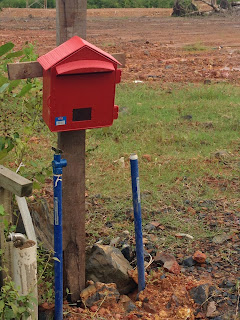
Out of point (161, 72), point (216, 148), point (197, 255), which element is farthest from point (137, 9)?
point (197, 255)

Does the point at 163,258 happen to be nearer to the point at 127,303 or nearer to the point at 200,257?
the point at 200,257

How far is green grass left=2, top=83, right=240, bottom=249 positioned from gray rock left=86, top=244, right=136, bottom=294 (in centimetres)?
55

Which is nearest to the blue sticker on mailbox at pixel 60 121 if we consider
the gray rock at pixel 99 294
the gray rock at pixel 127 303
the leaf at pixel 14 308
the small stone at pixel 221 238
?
the leaf at pixel 14 308

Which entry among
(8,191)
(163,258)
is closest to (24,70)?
(8,191)

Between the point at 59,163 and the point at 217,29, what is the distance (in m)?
16.8

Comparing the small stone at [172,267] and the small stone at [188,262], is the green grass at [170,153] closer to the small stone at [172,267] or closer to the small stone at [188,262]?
the small stone at [188,262]

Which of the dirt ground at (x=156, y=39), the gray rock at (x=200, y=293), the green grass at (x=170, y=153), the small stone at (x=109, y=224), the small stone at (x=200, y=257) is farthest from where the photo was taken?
the dirt ground at (x=156, y=39)

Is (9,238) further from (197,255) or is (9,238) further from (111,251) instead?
(197,255)

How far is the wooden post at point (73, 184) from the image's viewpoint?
2654mm

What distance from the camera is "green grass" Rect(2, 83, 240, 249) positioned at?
411 cm

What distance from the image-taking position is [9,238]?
2.56 meters

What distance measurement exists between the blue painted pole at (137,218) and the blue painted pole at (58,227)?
48cm

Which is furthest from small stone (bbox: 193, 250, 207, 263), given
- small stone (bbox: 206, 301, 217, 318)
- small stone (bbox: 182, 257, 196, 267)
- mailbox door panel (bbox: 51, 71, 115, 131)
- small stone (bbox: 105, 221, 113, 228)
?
mailbox door panel (bbox: 51, 71, 115, 131)

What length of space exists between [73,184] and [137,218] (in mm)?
427
